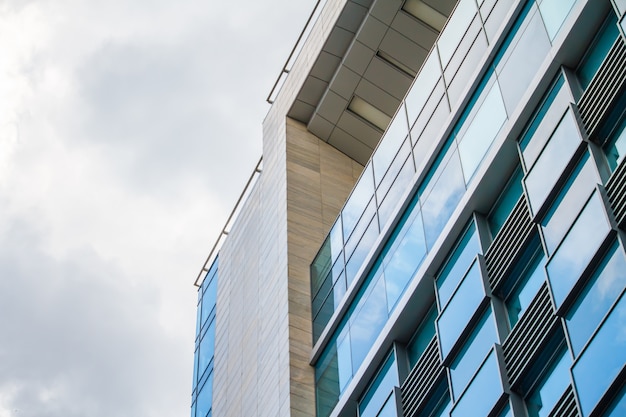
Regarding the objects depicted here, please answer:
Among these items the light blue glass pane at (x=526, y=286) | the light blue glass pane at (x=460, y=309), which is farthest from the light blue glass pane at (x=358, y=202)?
the light blue glass pane at (x=526, y=286)

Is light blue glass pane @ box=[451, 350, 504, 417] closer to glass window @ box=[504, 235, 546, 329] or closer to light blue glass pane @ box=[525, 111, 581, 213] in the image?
glass window @ box=[504, 235, 546, 329]

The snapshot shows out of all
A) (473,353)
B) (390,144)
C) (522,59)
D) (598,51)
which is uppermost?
(598,51)

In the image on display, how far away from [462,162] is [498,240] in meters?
3.41

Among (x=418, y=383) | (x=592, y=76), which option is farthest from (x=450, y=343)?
(x=592, y=76)

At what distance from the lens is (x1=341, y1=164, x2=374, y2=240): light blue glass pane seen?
3241 cm

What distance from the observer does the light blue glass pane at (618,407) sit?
56.2ft

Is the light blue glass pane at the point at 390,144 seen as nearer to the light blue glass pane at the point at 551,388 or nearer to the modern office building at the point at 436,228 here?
the modern office building at the point at 436,228

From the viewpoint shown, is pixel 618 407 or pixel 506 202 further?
pixel 506 202

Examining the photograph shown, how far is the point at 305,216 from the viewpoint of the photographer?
1441 inches

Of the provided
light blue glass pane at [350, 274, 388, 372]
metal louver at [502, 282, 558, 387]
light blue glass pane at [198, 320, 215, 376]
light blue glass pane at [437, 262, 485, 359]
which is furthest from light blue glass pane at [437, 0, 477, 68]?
light blue glass pane at [198, 320, 215, 376]

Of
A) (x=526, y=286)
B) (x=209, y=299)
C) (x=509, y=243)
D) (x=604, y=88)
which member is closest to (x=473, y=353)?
(x=526, y=286)

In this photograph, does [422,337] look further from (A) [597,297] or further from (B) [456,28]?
(B) [456,28]

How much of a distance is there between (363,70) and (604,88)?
1933cm

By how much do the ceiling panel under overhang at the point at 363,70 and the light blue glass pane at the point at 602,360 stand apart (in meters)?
21.0
